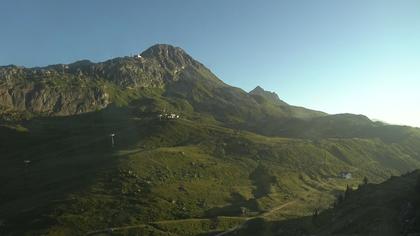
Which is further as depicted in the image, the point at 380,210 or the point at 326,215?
the point at 326,215

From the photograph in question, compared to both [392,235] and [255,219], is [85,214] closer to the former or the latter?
[255,219]

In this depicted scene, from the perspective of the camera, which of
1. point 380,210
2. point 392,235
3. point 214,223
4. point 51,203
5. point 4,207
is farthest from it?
point 4,207

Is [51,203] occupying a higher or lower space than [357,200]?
lower

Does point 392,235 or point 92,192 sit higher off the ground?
point 392,235

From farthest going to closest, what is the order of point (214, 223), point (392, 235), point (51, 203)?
point (51, 203) → point (214, 223) → point (392, 235)

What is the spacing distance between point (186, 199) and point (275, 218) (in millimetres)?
39981

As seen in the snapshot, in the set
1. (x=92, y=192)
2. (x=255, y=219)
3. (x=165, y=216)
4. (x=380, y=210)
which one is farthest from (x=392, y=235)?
(x=92, y=192)

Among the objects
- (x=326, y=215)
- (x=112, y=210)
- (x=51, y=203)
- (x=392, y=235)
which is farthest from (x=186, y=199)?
(x=392, y=235)

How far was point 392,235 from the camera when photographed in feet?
306

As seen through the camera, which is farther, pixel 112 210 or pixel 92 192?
pixel 92 192

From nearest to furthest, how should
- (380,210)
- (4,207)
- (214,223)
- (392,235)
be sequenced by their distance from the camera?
(392,235) < (380,210) < (214,223) < (4,207)

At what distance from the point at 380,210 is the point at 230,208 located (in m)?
86.0

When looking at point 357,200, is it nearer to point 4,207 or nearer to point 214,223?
point 214,223

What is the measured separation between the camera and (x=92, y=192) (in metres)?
193
